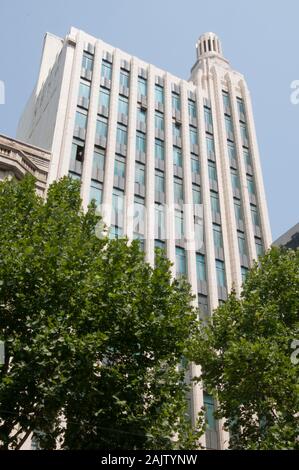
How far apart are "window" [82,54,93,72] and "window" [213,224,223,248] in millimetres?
14353

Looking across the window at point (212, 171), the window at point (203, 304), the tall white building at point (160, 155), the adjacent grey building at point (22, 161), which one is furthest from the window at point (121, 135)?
the window at point (203, 304)

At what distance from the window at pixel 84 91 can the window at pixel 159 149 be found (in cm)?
570

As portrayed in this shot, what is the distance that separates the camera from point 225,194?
36.2 m

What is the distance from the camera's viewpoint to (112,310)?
1338 centimetres

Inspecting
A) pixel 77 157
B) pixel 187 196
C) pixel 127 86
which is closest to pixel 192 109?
pixel 127 86

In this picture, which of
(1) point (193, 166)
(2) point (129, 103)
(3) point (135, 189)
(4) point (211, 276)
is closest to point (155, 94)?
(2) point (129, 103)

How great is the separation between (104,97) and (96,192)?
28.6 ft

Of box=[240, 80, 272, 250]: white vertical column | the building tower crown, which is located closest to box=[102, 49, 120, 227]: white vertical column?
box=[240, 80, 272, 250]: white vertical column

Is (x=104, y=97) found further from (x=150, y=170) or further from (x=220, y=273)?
(x=220, y=273)

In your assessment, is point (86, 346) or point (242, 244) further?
point (242, 244)

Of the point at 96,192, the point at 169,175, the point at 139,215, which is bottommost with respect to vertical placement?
the point at 139,215

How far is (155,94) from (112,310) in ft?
91.9

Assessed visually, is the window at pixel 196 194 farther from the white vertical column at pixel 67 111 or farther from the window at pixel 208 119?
the white vertical column at pixel 67 111

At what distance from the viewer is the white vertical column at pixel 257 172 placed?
3534cm
